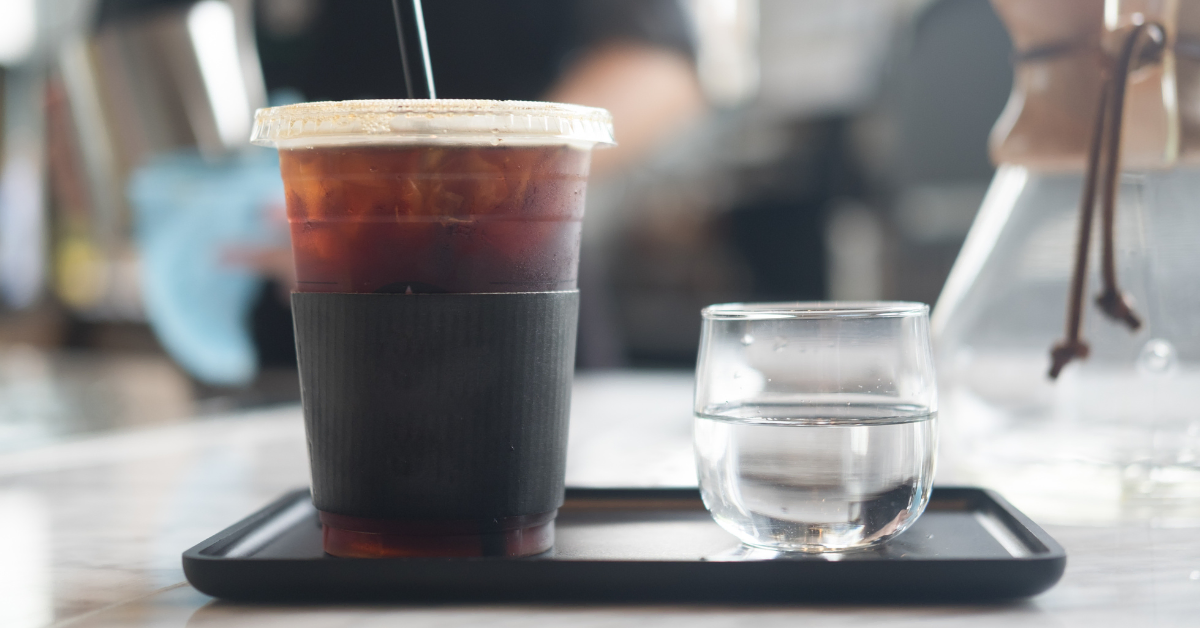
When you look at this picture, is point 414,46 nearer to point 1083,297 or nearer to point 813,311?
point 813,311

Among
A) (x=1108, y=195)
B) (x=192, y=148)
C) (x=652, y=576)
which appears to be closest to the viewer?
(x=652, y=576)

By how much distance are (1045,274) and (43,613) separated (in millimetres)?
526

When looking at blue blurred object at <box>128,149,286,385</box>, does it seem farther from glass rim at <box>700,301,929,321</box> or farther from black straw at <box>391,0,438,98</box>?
glass rim at <box>700,301,929,321</box>

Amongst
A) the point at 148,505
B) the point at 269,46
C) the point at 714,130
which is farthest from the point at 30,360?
the point at 714,130

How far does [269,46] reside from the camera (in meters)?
1.71

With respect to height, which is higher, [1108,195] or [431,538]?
[1108,195]

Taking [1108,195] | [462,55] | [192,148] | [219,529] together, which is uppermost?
[462,55]

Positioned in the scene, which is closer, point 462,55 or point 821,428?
point 821,428

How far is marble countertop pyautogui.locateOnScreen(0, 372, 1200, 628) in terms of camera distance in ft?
1.19

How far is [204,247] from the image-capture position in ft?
4.74

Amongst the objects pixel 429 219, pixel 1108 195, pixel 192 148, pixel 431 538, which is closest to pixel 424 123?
pixel 429 219

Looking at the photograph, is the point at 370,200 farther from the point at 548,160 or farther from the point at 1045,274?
the point at 1045,274

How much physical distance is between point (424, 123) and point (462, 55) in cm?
132

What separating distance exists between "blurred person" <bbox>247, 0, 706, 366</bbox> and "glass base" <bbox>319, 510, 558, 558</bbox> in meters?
1.15
